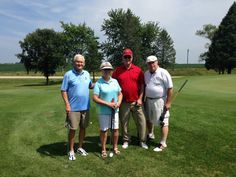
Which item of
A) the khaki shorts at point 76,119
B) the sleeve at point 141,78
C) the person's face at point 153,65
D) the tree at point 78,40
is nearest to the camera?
the khaki shorts at point 76,119

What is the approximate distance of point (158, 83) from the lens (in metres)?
7.63

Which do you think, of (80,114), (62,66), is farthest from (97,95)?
(62,66)

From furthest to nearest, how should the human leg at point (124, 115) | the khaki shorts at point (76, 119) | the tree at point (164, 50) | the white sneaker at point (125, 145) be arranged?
the tree at point (164, 50)
the white sneaker at point (125, 145)
the human leg at point (124, 115)
the khaki shorts at point (76, 119)

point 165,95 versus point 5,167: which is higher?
point 165,95

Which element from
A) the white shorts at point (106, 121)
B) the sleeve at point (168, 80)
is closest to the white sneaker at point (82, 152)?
the white shorts at point (106, 121)

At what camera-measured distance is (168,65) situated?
75.2 m

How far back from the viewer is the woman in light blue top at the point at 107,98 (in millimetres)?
7168

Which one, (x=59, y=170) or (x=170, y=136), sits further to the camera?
(x=170, y=136)

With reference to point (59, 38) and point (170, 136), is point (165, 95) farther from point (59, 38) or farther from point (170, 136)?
point (59, 38)

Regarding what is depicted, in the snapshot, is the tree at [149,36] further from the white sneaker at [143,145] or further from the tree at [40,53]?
the white sneaker at [143,145]

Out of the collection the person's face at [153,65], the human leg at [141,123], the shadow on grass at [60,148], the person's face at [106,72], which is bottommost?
the shadow on grass at [60,148]

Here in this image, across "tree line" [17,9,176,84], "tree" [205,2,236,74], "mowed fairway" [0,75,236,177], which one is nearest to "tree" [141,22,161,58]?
"tree line" [17,9,176,84]

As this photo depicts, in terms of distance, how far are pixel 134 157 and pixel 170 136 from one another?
177cm

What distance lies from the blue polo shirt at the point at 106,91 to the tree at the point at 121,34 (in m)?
55.3
